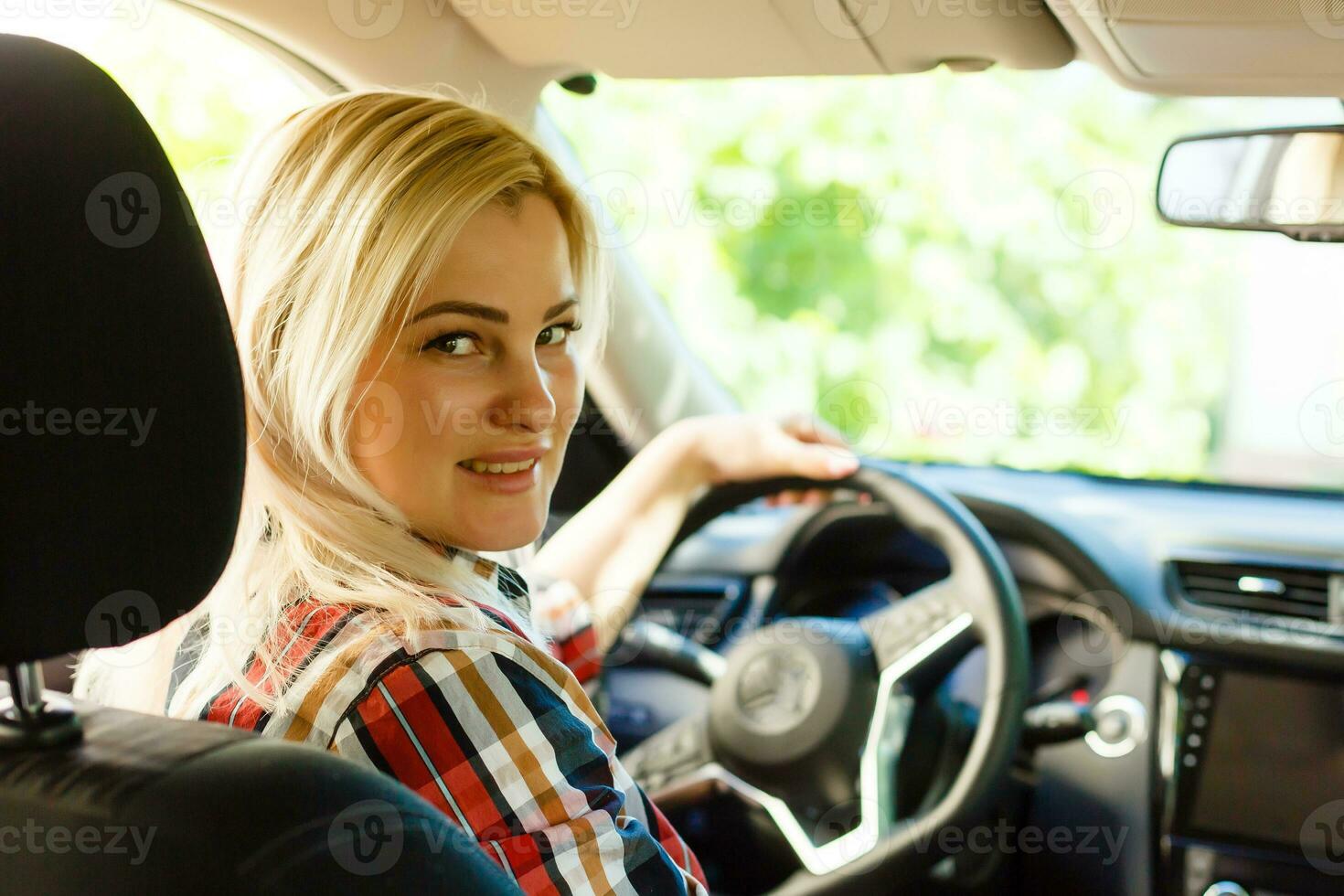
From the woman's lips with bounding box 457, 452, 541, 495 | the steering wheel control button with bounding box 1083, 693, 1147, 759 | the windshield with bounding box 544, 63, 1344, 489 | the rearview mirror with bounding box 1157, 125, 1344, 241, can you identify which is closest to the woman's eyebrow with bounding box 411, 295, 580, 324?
the woman's lips with bounding box 457, 452, 541, 495

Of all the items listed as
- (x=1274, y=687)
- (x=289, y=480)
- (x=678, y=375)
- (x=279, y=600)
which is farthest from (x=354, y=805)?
(x=678, y=375)

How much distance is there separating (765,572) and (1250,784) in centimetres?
91

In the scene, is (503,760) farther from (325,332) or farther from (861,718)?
(861,718)

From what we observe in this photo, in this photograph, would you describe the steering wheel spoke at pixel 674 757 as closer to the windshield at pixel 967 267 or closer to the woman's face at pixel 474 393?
the woman's face at pixel 474 393

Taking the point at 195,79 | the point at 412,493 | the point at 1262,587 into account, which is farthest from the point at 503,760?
the point at 195,79

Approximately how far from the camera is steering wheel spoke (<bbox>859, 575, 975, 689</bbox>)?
2.01m

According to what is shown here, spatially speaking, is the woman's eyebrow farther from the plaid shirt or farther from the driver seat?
the driver seat

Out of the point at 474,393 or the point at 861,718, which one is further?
the point at 861,718

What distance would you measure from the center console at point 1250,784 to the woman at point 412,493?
1.07 m

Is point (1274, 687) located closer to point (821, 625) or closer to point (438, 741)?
point (821, 625)

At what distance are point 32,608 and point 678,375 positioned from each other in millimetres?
1995

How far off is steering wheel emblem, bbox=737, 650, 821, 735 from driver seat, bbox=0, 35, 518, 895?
1129 millimetres

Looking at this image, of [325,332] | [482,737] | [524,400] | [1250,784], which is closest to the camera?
[482,737]

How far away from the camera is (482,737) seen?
3.61 feet
